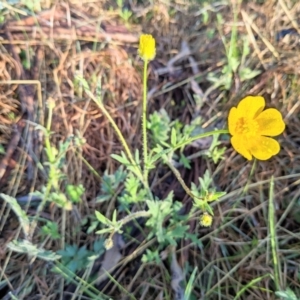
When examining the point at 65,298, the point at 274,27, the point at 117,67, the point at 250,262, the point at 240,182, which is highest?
the point at 274,27

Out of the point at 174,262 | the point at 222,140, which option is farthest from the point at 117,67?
the point at 174,262

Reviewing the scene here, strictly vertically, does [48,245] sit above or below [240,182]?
below

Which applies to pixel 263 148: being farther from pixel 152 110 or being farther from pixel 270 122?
pixel 152 110

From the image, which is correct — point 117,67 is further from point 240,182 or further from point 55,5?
point 240,182

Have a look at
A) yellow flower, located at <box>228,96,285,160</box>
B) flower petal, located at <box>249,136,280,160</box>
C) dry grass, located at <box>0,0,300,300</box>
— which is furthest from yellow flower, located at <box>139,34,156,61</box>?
dry grass, located at <box>0,0,300,300</box>

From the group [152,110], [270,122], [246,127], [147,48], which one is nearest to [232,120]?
[246,127]

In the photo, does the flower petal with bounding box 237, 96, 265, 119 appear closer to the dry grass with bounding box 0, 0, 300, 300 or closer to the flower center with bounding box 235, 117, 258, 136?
the flower center with bounding box 235, 117, 258, 136

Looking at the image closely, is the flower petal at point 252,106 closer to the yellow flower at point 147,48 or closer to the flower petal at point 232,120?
the flower petal at point 232,120
